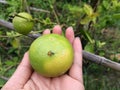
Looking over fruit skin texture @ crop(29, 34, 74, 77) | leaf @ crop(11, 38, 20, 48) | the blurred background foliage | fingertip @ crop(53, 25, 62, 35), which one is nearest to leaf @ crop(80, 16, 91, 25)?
the blurred background foliage

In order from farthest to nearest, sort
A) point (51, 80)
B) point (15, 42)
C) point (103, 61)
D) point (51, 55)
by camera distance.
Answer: point (15, 42), point (103, 61), point (51, 80), point (51, 55)

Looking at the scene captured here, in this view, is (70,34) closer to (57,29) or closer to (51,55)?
(57,29)

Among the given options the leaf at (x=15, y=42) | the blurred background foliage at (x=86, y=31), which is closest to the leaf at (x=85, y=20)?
the blurred background foliage at (x=86, y=31)

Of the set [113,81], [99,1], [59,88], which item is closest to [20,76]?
[59,88]

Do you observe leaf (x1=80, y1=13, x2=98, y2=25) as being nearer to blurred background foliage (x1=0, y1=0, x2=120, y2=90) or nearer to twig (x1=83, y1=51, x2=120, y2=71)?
blurred background foliage (x1=0, y1=0, x2=120, y2=90)

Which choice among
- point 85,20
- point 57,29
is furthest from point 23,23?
point 85,20

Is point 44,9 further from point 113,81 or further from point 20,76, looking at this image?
point 20,76
